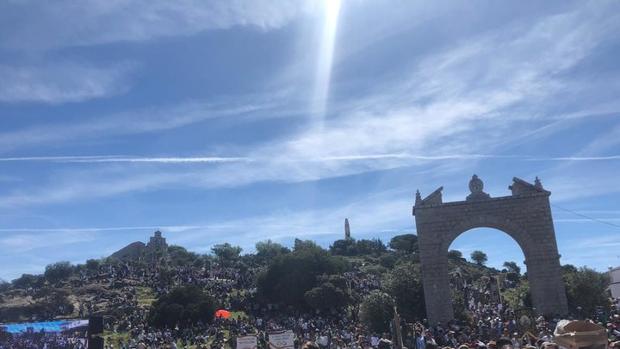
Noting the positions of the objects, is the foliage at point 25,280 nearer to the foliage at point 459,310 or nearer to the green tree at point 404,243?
the green tree at point 404,243

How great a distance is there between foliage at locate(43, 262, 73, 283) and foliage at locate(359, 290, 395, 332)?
73.0 metres

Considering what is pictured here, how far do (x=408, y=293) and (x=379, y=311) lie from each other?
2.48 meters

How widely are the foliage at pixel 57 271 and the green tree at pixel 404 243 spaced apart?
5613 cm

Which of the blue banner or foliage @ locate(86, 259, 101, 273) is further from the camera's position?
foliage @ locate(86, 259, 101, 273)

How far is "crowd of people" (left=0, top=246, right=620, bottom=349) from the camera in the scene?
23.1m

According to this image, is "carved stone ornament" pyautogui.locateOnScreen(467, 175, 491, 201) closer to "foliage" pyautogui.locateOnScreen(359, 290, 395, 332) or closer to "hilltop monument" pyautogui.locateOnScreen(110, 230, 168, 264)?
"foliage" pyautogui.locateOnScreen(359, 290, 395, 332)

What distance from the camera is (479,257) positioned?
10588cm

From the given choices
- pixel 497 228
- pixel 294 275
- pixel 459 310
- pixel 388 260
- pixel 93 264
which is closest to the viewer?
pixel 497 228

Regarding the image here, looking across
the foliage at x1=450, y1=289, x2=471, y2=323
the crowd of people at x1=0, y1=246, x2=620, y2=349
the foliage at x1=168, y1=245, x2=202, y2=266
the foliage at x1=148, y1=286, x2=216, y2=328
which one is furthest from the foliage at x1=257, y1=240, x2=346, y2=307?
the foliage at x1=168, y1=245, x2=202, y2=266

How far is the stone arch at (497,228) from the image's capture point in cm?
2939

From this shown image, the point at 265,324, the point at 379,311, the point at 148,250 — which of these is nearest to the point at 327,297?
the point at 265,324

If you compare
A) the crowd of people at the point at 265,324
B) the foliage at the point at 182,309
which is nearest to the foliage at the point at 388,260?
the crowd of people at the point at 265,324

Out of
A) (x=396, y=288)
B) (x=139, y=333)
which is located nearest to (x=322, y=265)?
(x=139, y=333)

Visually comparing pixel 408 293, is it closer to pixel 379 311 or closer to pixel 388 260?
pixel 379 311
